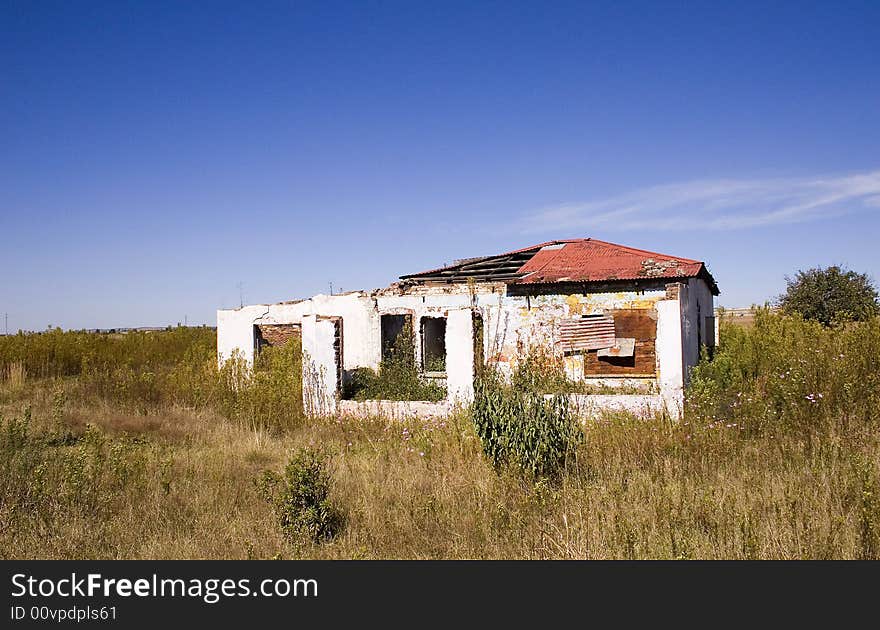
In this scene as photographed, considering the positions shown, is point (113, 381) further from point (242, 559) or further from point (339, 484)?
point (242, 559)

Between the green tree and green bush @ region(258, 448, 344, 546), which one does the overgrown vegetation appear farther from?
the green tree

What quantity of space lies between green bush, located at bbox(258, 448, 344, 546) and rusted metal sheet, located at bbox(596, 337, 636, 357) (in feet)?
24.4

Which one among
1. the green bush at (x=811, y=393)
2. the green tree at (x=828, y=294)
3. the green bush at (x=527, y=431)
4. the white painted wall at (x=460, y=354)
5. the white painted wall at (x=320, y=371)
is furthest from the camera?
the green tree at (x=828, y=294)

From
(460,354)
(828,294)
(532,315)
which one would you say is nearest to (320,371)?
(460,354)

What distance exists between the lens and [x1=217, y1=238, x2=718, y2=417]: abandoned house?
10.8 m

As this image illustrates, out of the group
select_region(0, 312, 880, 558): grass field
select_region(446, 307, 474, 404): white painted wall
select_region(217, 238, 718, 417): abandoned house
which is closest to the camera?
select_region(0, 312, 880, 558): grass field

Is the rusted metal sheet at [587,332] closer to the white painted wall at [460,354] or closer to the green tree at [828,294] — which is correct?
the white painted wall at [460,354]

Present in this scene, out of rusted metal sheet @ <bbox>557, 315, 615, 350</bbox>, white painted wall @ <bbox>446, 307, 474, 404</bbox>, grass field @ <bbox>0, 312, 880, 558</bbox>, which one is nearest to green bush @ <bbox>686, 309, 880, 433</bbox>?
grass field @ <bbox>0, 312, 880, 558</bbox>

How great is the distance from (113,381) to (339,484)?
32.8 feet

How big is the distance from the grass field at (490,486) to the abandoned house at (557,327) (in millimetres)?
1058

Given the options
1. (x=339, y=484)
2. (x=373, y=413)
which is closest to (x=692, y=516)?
(x=339, y=484)

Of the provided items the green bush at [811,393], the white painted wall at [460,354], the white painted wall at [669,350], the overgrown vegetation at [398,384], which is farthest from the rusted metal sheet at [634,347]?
the overgrown vegetation at [398,384]

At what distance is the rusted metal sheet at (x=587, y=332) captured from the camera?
1177 centimetres

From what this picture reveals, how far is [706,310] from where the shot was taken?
15852 millimetres
